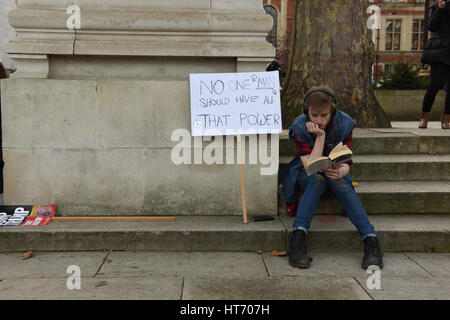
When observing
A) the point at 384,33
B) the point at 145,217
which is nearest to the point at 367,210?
the point at 145,217

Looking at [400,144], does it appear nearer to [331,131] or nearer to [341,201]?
[331,131]

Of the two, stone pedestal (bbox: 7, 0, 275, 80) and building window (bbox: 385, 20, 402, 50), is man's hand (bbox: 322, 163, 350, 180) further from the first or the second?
building window (bbox: 385, 20, 402, 50)

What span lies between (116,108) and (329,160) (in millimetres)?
2199

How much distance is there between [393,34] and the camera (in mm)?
43219

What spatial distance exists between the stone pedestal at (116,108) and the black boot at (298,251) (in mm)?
773

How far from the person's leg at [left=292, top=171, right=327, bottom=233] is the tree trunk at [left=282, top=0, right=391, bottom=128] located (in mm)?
3089

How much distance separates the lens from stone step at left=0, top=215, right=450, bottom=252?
13.1 feet

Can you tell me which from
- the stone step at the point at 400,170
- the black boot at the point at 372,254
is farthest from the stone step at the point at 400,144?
the black boot at the point at 372,254

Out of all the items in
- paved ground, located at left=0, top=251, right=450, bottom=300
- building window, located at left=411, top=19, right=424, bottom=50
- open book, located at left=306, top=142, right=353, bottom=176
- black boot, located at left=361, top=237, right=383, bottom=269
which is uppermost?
building window, located at left=411, top=19, right=424, bottom=50

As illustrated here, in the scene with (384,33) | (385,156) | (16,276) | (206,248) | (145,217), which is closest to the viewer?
(16,276)

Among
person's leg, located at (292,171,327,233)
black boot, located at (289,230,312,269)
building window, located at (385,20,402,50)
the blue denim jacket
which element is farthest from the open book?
building window, located at (385,20,402,50)

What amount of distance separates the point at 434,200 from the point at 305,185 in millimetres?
1457
